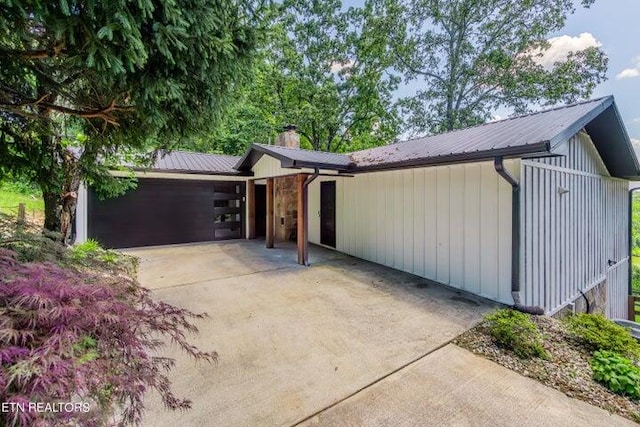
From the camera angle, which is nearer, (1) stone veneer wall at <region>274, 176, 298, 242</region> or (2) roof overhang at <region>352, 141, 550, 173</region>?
(2) roof overhang at <region>352, 141, 550, 173</region>

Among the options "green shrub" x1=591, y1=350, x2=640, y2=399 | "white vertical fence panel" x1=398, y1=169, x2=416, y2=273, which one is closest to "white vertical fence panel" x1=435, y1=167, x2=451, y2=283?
"white vertical fence panel" x1=398, y1=169, x2=416, y2=273

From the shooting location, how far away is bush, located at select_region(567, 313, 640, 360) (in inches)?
125

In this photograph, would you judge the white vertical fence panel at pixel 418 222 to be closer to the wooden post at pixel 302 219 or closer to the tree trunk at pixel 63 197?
the wooden post at pixel 302 219

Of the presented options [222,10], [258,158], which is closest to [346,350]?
[222,10]

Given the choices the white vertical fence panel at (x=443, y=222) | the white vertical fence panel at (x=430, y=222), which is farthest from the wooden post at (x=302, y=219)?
the white vertical fence panel at (x=443, y=222)

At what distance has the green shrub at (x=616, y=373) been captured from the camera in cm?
262

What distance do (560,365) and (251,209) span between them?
9.31m

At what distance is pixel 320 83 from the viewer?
17.6m

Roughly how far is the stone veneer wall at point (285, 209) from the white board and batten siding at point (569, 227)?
24.2 ft

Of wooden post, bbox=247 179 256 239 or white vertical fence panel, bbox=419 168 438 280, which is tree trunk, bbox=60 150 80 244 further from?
white vertical fence panel, bbox=419 168 438 280

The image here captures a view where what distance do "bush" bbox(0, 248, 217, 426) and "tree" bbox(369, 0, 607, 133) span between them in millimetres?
17578

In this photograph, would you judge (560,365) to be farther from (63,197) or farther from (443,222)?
(63,197)

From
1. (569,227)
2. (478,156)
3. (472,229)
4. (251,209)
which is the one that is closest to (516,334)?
(472,229)

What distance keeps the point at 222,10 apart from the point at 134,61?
3.49 feet
